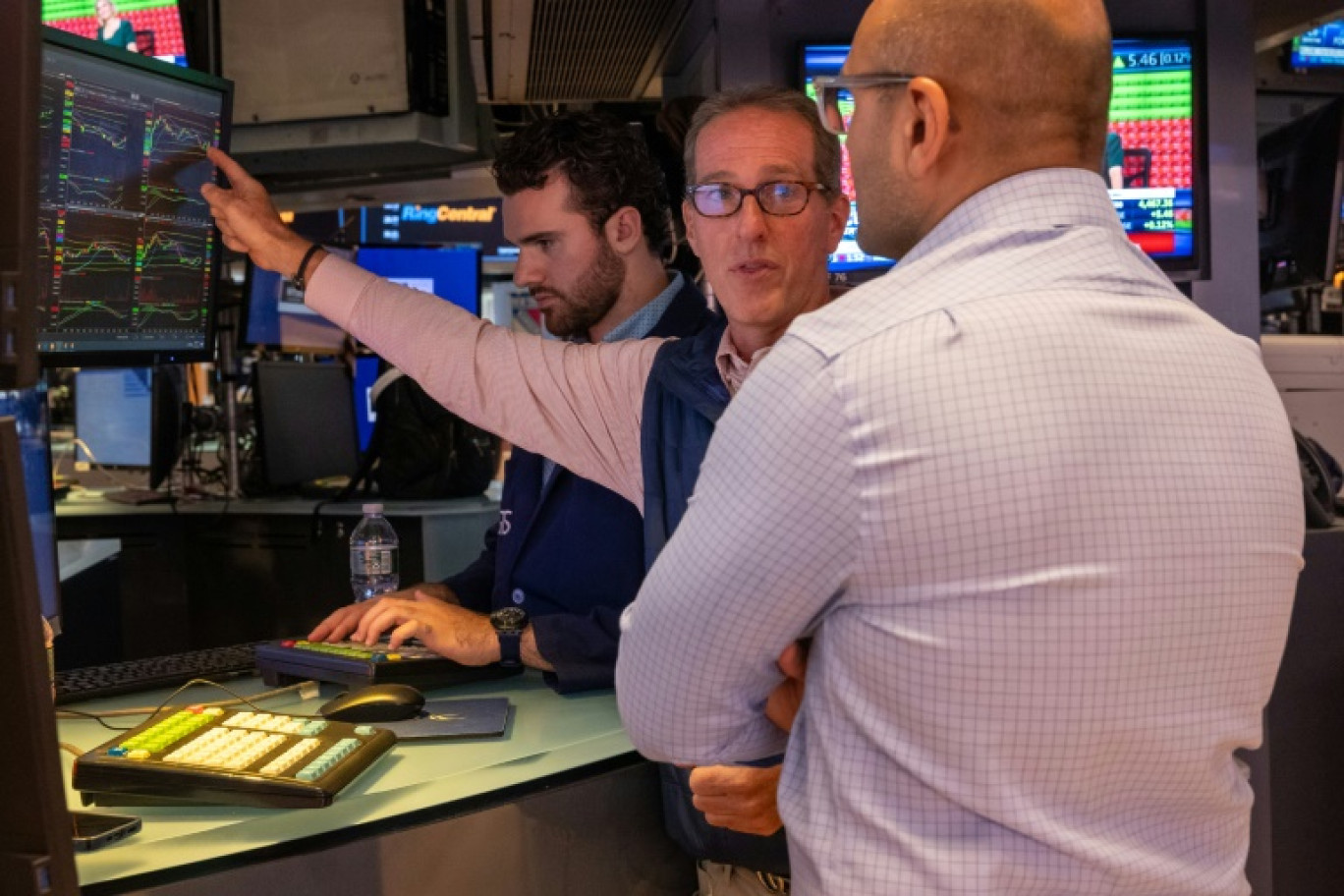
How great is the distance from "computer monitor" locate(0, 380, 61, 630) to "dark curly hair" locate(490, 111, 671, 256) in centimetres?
82

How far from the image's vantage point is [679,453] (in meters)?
1.71

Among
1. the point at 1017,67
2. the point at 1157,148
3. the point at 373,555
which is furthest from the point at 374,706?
the point at 1157,148

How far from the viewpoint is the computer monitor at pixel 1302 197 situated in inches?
140

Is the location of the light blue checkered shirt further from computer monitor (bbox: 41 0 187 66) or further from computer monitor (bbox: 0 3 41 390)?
computer monitor (bbox: 41 0 187 66)

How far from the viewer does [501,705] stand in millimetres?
1757

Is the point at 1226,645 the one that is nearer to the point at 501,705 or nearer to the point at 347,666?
the point at 501,705

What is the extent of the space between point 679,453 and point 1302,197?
2736 mm

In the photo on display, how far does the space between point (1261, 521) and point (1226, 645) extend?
0.32 feet

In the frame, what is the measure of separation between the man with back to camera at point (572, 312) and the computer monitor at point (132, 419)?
2.64m

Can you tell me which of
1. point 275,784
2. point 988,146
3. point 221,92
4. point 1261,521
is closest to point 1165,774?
point 1261,521

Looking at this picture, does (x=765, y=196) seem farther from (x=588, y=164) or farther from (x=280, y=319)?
(x=280, y=319)

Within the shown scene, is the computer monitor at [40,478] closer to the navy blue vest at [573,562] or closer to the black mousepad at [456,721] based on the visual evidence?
the black mousepad at [456,721]

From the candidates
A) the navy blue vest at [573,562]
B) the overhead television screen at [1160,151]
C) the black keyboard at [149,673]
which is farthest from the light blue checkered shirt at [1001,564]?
the overhead television screen at [1160,151]

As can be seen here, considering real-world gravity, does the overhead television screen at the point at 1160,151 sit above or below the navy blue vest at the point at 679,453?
above
